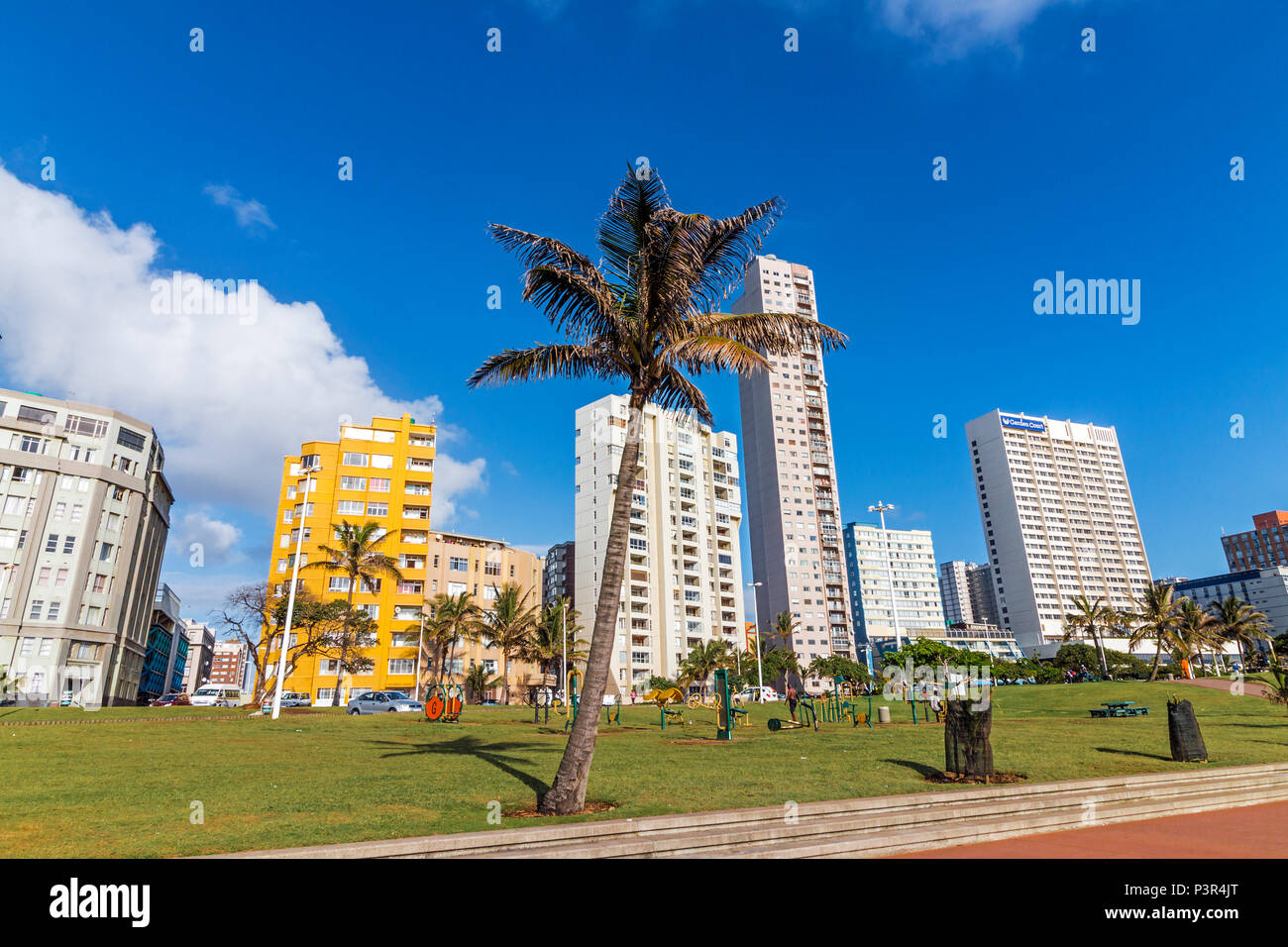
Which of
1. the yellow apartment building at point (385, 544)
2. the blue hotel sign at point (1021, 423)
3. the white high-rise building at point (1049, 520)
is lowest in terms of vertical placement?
the yellow apartment building at point (385, 544)

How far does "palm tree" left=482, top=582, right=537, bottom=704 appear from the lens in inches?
2744

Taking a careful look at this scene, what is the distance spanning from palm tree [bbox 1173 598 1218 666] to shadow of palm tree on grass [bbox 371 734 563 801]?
3079 inches

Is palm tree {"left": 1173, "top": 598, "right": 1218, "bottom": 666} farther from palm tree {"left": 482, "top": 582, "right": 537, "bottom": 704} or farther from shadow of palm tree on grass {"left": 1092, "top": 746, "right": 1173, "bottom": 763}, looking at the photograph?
shadow of palm tree on grass {"left": 1092, "top": 746, "right": 1173, "bottom": 763}

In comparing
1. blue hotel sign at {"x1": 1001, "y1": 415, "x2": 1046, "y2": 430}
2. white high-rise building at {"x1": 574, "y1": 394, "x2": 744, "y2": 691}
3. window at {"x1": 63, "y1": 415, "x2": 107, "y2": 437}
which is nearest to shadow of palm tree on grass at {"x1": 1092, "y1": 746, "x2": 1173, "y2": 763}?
white high-rise building at {"x1": 574, "y1": 394, "x2": 744, "y2": 691}

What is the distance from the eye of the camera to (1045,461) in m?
187

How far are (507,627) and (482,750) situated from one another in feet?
177

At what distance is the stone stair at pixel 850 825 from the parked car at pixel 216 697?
56.3 meters

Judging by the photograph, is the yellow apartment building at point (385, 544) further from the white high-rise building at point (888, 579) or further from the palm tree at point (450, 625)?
the white high-rise building at point (888, 579)

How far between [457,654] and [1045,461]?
171126mm

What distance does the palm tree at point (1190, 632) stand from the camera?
71.8 m

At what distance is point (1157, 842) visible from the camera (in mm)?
8406

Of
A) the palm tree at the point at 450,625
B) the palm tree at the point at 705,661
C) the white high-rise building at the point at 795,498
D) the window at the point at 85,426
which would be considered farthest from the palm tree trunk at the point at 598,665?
the white high-rise building at the point at 795,498
